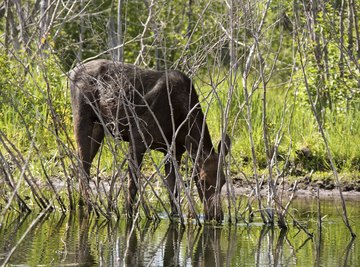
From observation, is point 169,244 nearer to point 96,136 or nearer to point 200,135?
point 200,135

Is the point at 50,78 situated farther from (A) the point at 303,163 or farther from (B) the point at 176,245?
(B) the point at 176,245

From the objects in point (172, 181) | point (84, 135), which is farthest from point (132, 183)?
point (84, 135)

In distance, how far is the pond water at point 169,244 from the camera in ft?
25.5

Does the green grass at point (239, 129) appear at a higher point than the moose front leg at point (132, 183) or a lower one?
higher

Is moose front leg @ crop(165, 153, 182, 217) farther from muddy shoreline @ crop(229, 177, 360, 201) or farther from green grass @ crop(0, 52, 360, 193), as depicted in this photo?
muddy shoreline @ crop(229, 177, 360, 201)

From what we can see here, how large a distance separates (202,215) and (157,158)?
8.59 feet

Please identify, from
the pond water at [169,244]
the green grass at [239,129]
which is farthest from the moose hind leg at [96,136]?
the pond water at [169,244]

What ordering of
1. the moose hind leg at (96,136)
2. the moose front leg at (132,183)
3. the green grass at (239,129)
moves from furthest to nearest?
the green grass at (239,129), the moose hind leg at (96,136), the moose front leg at (132,183)

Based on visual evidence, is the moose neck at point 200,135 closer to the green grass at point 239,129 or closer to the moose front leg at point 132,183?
the moose front leg at point 132,183

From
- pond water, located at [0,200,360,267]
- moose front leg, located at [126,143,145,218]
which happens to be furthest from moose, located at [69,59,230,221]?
pond water, located at [0,200,360,267]

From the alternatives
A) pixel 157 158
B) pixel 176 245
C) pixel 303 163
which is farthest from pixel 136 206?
pixel 303 163

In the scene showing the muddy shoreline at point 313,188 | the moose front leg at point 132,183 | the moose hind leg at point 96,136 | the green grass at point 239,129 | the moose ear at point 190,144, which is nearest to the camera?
the moose front leg at point 132,183

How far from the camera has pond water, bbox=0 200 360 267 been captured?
7777 millimetres

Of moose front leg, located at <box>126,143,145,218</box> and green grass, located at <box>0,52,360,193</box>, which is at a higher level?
green grass, located at <box>0,52,360,193</box>
